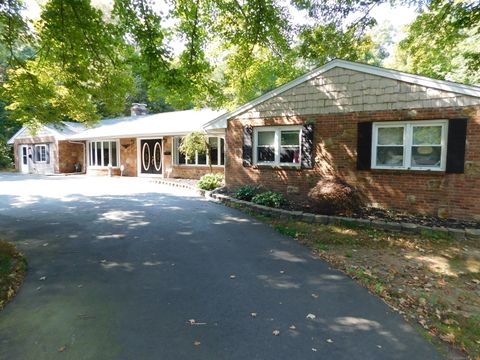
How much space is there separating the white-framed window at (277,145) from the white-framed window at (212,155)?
5.12 m

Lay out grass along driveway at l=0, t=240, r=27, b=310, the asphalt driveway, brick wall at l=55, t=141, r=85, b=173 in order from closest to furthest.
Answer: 1. the asphalt driveway
2. grass along driveway at l=0, t=240, r=27, b=310
3. brick wall at l=55, t=141, r=85, b=173

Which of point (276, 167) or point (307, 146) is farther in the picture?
point (276, 167)

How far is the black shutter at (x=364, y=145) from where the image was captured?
8844 millimetres

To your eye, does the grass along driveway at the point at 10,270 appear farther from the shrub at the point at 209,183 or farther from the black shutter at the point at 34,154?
the black shutter at the point at 34,154

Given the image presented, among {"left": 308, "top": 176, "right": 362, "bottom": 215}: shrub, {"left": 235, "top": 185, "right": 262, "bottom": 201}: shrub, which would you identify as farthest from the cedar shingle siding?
{"left": 308, "top": 176, "right": 362, "bottom": 215}: shrub

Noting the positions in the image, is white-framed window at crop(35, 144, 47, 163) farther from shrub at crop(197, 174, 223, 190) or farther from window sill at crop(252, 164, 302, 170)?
window sill at crop(252, 164, 302, 170)

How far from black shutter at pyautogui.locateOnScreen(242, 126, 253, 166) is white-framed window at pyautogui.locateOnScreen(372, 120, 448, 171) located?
429 cm

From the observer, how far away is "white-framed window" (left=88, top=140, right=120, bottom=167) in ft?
70.0

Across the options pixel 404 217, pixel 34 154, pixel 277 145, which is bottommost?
pixel 404 217

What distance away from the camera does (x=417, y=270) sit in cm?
491

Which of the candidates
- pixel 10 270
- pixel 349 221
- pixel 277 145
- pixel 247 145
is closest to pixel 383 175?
pixel 349 221

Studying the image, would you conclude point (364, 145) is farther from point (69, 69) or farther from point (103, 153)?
point (103, 153)

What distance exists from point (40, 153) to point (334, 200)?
2611 centimetres

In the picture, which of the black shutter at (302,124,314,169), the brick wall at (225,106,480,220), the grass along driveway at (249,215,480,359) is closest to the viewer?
the grass along driveway at (249,215,480,359)
